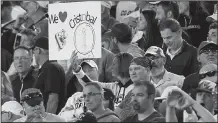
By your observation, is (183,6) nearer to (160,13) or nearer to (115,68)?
(160,13)

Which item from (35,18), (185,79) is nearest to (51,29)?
(35,18)

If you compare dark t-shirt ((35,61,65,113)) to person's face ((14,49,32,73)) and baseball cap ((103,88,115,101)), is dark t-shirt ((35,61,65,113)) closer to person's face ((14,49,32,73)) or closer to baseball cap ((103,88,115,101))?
person's face ((14,49,32,73))

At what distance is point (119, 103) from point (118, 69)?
0.75ft

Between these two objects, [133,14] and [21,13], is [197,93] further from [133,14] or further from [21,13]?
[21,13]

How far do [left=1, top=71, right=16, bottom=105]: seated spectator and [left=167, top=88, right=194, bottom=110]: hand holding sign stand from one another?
3.84 feet

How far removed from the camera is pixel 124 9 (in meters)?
5.07

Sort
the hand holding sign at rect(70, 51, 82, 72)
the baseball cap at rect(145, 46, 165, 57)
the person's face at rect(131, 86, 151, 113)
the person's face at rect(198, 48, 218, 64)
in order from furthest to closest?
the hand holding sign at rect(70, 51, 82, 72) < the baseball cap at rect(145, 46, 165, 57) < the person's face at rect(198, 48, 218, 64) < the person's face at rect(131, 86, 151, 113)

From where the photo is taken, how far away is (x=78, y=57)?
5.08 m

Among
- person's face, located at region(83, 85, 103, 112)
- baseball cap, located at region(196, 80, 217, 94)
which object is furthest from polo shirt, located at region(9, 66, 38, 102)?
baseball cap, located at region(196, 80, 217, 94)

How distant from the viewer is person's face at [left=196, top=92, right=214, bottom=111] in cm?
466

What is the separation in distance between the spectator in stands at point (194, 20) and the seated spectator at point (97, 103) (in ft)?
2.26

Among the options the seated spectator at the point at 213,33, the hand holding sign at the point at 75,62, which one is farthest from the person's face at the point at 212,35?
the hand holding sign at the point at 75,62

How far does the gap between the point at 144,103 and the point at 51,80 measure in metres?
0.73

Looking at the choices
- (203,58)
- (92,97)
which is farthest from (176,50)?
(92,97)
